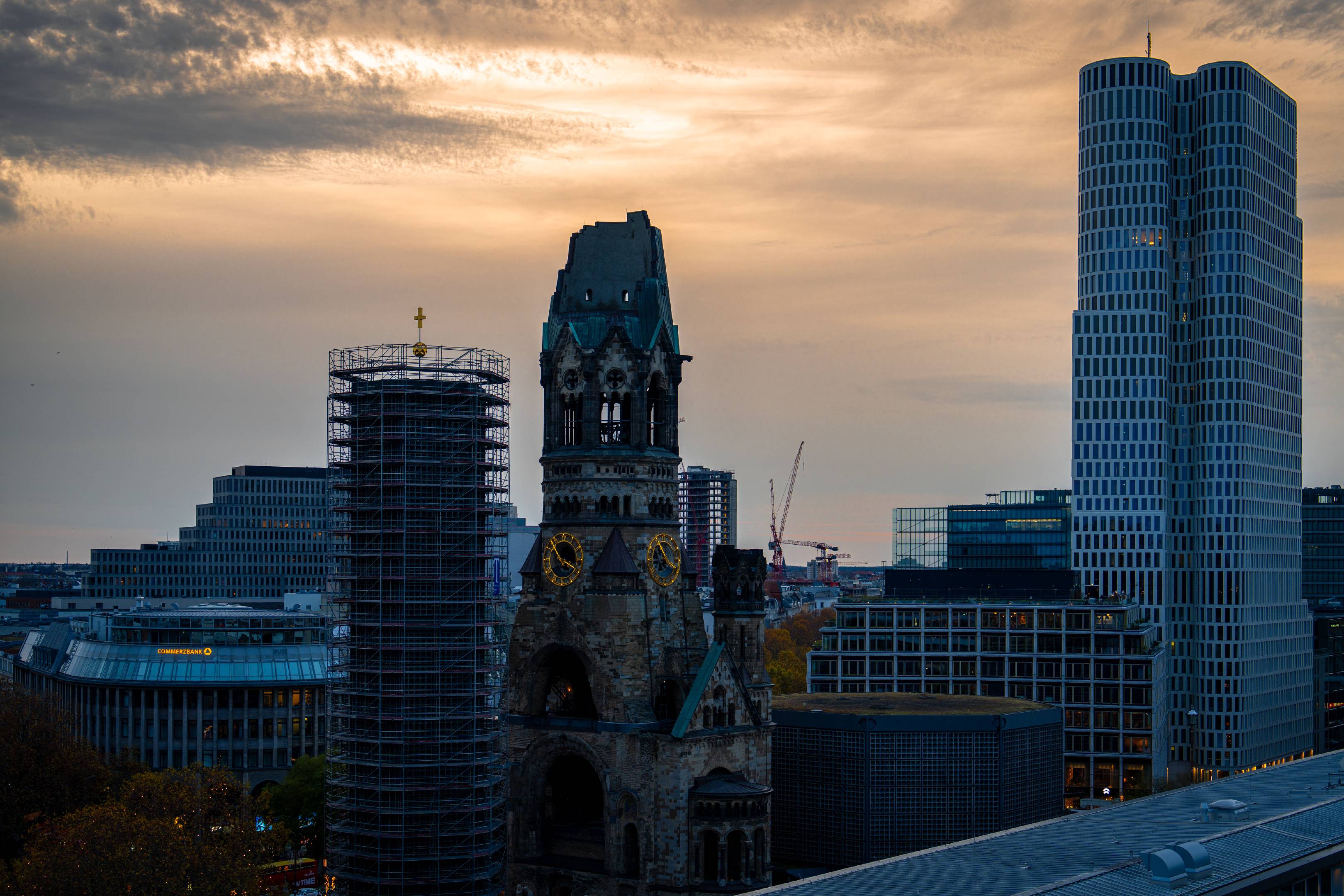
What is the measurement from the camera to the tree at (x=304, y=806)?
401 feet

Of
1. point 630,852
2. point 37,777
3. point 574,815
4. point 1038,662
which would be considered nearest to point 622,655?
point 630,852

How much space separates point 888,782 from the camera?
11119 centimetres

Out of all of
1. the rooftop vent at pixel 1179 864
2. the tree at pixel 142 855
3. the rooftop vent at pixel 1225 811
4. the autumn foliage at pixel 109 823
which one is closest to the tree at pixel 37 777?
the autumn foliage at pixel 109 823

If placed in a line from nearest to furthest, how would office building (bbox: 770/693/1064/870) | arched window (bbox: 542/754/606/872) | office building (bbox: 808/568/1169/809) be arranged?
arched window (bbox: 542/754/606/872), office building (bbox: 770/693/1064/870), office building (bbox: 808/568/1169/809)

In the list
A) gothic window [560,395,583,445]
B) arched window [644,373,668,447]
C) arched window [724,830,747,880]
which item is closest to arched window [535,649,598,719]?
arched window [724,830,747,880]

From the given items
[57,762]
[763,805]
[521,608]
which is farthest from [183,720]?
[763,805]

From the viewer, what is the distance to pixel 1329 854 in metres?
71.4

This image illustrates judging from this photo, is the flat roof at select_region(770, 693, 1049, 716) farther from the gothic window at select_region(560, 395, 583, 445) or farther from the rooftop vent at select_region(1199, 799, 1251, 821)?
the rooftop vent at select_region(1199, 799, 1251, 821)

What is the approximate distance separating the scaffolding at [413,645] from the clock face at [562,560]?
16.2 ft

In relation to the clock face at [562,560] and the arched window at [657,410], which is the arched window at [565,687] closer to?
the clock face at [562,560]

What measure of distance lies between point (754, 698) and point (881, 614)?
68.4 metres

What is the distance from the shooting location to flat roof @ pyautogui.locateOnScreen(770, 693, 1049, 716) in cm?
11469

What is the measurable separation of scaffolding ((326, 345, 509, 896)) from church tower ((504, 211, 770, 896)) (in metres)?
4.52

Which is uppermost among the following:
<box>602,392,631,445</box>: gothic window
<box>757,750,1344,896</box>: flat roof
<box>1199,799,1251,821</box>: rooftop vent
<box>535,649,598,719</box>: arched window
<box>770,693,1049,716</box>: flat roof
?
<box>602,392,631,445</box>: gothic window
